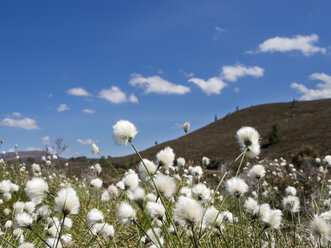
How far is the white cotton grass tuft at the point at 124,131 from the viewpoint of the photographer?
169cm

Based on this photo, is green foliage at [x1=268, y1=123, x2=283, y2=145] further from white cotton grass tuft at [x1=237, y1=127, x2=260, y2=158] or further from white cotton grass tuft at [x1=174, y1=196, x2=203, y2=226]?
white cotton grass tuft at [x1=174, y1=196, x2=203, y2=226]

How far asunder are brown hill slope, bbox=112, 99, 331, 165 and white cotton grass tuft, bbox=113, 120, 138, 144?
19.0 feet

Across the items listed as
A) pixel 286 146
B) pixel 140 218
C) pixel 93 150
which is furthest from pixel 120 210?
pixel 286 146

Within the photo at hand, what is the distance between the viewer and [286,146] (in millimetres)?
23109

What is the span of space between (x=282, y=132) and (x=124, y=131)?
3081 centimetres

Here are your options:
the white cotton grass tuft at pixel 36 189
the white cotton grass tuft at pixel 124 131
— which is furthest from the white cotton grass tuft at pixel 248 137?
the white cotton grass tuft at pixel 36 189

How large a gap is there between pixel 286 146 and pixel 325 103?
94.5ft

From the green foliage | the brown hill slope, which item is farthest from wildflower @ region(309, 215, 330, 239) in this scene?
the green foliage

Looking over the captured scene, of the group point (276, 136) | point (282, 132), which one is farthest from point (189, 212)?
point (282, 132)

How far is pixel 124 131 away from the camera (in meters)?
1.69

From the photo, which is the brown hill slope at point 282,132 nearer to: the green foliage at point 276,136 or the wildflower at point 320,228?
the green foliage at point 276,136

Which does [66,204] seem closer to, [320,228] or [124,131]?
[124,131]

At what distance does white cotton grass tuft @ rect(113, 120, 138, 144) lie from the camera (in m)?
1.69

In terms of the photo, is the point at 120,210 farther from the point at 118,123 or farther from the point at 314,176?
the point at 314,176
